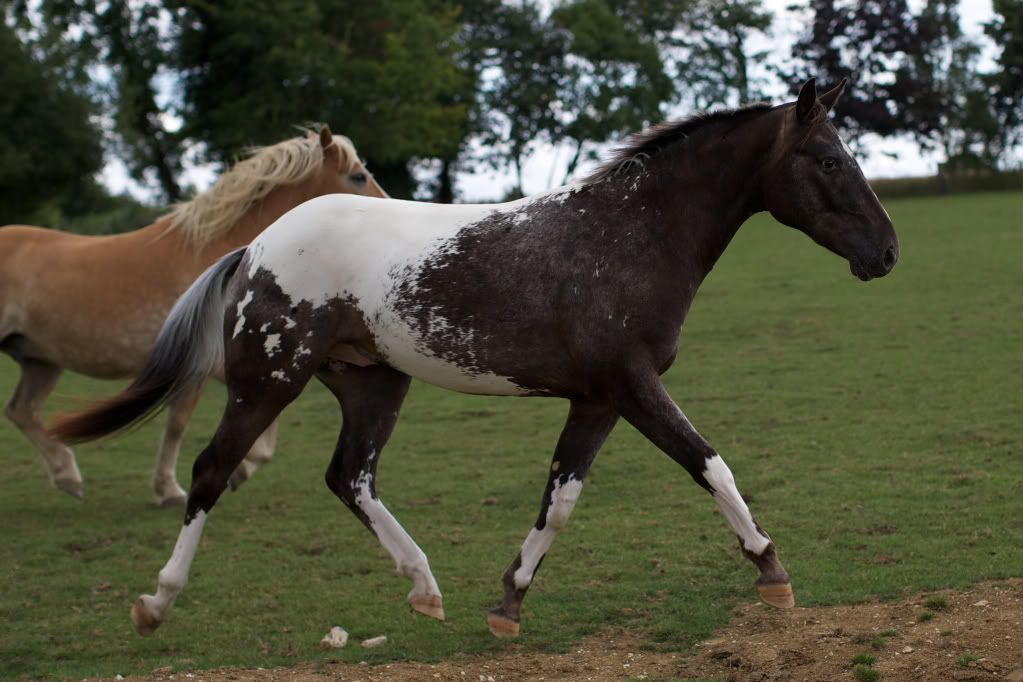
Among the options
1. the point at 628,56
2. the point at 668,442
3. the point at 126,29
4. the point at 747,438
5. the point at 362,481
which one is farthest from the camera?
the point at 628,56

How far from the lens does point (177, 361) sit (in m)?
5.92

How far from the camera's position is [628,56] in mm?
58062

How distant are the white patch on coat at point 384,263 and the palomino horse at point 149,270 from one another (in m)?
3.29

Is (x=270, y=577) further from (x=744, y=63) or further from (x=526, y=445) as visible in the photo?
(x=744, y=63)

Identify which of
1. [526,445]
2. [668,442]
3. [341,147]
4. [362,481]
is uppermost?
[341,147]

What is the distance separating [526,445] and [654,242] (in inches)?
218

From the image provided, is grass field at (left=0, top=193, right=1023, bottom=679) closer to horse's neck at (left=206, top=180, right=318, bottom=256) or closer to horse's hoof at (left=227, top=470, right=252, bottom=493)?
horse's hoof at (left=227, top=470, right=252, bottom=493)

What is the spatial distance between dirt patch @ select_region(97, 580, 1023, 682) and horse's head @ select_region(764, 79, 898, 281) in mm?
1533

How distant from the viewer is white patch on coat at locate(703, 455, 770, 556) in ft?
15.5

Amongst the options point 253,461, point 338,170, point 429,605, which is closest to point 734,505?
point 429,605

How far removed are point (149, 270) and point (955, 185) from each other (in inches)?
1525

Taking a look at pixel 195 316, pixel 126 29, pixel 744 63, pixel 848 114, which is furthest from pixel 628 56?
pixel 195 316

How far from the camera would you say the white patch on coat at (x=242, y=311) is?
5457 millimetres

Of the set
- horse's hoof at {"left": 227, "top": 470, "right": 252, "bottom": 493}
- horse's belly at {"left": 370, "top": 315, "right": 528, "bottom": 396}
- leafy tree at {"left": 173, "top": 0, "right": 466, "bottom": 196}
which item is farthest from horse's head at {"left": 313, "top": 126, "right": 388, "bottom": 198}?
leafy tree at {"left": 173, "top": 0, "right": 466, "bottom": 196}
